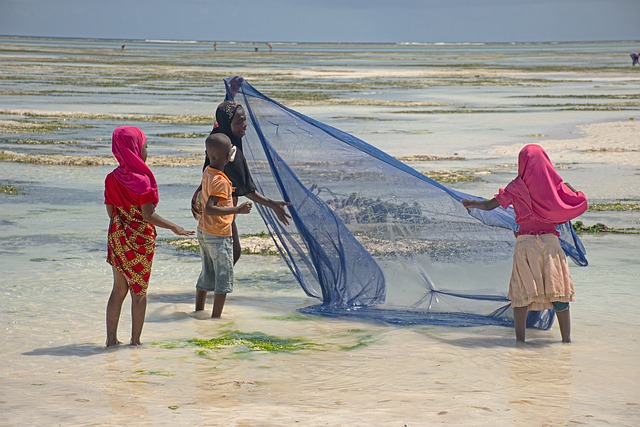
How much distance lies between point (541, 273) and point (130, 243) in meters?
2.46

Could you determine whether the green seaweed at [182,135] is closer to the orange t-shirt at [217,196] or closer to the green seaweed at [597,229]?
the green seaweed at [597,229]

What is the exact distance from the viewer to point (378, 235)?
690cm

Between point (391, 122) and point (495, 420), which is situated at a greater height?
point (391, 122)

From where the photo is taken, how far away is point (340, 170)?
7051 millimetres

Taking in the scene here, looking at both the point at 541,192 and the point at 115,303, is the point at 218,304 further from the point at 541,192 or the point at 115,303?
the point at 541,192

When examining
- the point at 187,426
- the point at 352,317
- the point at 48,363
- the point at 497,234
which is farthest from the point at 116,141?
the point at 497,234

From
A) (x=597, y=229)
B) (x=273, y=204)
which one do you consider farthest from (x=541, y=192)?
(x=597, y=229)

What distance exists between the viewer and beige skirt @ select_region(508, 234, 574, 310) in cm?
599

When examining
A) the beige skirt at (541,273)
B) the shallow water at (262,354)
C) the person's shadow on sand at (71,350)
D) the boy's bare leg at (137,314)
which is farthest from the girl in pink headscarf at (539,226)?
the person's shadow on sand at (71,350)

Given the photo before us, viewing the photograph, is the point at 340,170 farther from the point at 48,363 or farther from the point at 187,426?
the point at 187,426

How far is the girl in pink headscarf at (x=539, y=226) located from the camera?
593 centimetres

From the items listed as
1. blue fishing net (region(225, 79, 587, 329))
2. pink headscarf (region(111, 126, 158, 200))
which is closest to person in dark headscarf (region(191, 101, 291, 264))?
blue fishing net (region(225, 79, 587, 329))

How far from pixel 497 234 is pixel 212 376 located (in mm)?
2335

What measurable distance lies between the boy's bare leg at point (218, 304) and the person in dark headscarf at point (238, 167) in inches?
22.7
